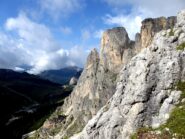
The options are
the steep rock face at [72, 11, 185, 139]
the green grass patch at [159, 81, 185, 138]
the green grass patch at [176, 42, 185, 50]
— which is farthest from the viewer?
the green grass patch at [176, 42, 185, 50]

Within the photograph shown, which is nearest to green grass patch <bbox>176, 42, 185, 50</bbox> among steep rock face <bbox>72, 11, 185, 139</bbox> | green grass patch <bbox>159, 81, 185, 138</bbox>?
steep rock face <bbox>72, 11, 185, 139</bbox>

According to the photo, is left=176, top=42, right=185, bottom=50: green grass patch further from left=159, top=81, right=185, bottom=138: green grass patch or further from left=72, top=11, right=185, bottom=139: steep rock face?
left=159, top=81, right=185, bottom=138: green grass patch

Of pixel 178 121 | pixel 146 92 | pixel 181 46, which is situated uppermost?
pixel 181 46

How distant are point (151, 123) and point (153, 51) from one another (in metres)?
14.0

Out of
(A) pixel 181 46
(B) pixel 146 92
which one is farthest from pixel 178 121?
(A) pixel 181 46

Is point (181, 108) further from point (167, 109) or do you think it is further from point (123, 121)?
point (123, 121)

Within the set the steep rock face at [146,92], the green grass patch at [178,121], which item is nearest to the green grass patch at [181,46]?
the steep rock face at [146,92]

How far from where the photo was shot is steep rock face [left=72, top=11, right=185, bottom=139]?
56.8 m

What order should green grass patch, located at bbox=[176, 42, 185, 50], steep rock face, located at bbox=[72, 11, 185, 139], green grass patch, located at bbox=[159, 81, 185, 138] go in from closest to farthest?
1. green grass patch, located at bbox=[159, 81, 185, 138]
2. steep rock face, located at bbox=[72, 11, 185, 139]
3. green grass patch, located at bbox=[176, 42, 185, 50]

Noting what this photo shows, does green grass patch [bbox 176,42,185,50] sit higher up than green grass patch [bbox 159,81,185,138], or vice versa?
green grass patch [bbox 176,42,185,50]

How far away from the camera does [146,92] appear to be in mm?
59125

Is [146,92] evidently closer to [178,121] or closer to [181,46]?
[178,121]

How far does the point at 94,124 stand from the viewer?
65625mm

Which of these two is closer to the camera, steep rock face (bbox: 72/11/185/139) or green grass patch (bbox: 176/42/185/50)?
steep rock face (bbox: 72/11/185/139)
